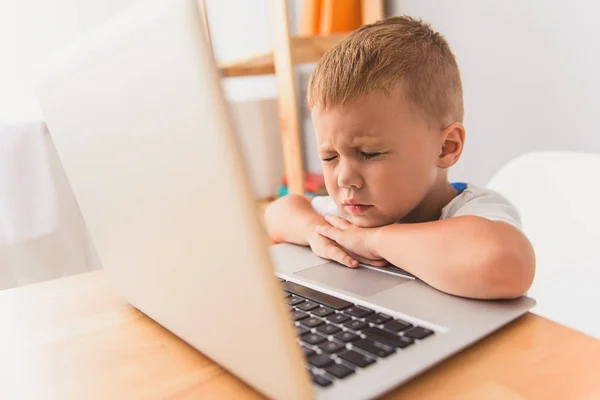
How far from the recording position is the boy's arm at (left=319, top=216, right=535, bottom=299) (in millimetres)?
516

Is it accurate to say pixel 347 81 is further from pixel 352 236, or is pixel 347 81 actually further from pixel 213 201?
pixel 213 201

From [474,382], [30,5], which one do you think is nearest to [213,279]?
[474,382]

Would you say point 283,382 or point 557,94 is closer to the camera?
point 283,382

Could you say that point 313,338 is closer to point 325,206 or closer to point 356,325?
point 356,325

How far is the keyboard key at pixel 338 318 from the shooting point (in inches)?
18.7

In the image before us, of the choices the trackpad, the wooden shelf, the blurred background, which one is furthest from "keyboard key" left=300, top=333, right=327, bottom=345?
the wooden shelf

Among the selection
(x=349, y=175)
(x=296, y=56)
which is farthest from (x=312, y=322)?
(x=296, y=56)

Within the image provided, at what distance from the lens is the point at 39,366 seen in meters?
Result: 0.48

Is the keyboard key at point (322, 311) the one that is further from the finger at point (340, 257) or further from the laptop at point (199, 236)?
the finger at point (340, 257)

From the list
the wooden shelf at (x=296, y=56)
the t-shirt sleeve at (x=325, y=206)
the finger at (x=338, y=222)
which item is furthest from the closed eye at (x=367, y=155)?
the wooden shelf at (x=296, y=56)

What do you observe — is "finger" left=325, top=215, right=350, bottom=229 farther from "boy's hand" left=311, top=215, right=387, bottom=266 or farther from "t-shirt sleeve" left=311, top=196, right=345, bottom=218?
"t-shirt sleeve" left=311, top=196, right=345, bottom=218

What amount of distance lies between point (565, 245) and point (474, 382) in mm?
495

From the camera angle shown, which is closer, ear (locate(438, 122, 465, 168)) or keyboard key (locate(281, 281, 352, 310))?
keyboard key (locate(281, 281, 352, 310))

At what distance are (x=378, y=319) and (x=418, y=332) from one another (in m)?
0.04
